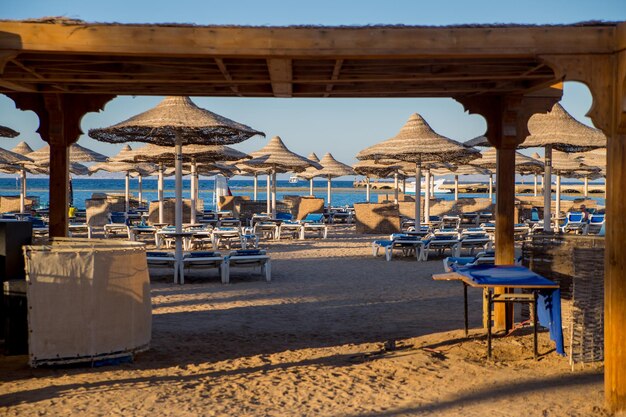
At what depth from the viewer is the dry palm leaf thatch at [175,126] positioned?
1032cm

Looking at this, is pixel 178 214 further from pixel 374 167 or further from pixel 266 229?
pixel 374 167

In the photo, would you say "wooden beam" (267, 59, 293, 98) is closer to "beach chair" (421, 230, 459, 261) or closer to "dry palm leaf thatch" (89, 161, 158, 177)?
"beach chair" (421, 230, 459, 261)

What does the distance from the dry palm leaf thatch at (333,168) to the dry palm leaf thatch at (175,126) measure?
14.0 meters

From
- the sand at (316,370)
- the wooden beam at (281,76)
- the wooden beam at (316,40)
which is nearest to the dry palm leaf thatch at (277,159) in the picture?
the sand at (316,370)

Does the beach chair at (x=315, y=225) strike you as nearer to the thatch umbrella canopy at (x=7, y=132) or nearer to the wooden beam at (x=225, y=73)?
the thatch umbrella canopy at (x=7, y=132)

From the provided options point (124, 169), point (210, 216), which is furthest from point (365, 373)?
point (124, 169)

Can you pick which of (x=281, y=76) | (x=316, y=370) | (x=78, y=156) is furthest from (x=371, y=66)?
(x=78, y=156)

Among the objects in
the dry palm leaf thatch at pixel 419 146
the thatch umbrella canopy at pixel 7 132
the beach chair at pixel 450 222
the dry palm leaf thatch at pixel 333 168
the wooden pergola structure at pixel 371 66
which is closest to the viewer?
the wooden pergola structure at pixel 371 66

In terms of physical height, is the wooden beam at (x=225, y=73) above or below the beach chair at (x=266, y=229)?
above

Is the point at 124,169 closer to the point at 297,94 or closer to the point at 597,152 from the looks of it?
the point at 597,152

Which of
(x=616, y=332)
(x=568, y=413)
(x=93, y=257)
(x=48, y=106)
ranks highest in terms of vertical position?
(x=48, y=106)

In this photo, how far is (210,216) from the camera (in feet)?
69.7

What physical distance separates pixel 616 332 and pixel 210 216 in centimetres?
1759

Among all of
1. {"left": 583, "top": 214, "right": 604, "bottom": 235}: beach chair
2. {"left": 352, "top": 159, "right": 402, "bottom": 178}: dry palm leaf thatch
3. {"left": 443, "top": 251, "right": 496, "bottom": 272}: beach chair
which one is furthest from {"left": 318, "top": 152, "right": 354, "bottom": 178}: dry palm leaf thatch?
{"left": 443, "top": 251, "right": 496, "bottom": 272}: beach chair
